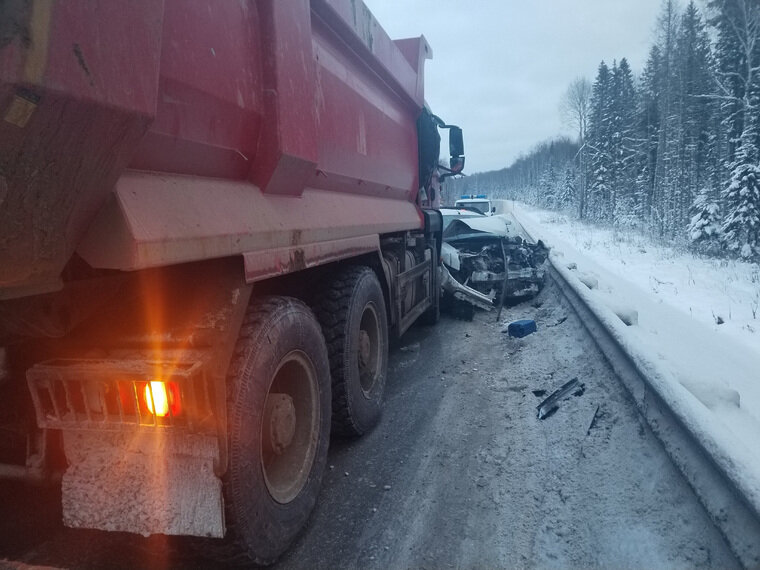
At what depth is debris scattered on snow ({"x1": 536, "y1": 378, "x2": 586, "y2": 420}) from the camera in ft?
12.2

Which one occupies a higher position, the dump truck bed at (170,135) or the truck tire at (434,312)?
the dump truck bed at (170,135)

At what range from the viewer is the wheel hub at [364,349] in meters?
3.83

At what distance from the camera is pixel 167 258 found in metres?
1.59

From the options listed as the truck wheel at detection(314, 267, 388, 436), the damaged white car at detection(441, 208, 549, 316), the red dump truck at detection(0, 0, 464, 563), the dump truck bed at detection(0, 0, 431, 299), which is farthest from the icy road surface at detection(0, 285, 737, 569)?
the damaged white car at detection(441, 208, 549, 316)

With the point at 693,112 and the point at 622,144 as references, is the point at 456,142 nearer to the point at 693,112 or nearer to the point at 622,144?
the point at 693,112

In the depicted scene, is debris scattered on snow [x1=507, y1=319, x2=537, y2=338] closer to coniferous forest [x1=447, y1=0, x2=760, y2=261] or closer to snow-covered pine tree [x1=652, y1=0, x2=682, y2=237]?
coniferous forest [x1=447, y1=0, x2=760, y2=261]

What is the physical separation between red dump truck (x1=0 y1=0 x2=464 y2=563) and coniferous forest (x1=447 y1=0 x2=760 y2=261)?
1809cm

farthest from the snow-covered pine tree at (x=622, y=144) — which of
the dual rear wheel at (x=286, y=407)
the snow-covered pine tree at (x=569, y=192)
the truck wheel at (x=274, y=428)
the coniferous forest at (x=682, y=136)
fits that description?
the truck wheel at (x=274, y=428)

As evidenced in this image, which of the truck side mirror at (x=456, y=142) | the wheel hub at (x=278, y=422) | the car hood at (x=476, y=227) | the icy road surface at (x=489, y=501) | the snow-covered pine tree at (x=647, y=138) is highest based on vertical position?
the snow-covered pine tree at (x=647, y=138)

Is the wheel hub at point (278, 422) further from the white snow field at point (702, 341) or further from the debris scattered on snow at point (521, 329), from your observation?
the debris scattered on snow at point (521, 329)

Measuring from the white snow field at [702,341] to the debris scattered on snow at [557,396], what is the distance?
51cm

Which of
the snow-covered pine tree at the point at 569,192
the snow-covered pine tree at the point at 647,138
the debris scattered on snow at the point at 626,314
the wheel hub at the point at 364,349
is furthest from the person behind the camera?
the snow-covered pine tree at the point at 569,192

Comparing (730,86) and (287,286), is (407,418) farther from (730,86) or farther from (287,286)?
(730,86)

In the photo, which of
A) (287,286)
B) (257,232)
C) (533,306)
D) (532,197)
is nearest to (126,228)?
(257,232)
